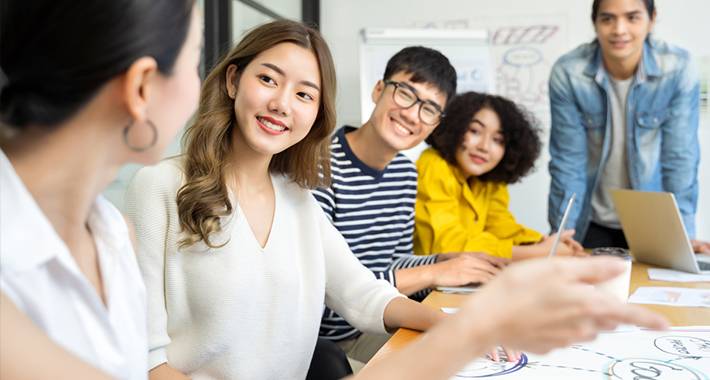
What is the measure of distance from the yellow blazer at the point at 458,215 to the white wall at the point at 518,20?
176cm

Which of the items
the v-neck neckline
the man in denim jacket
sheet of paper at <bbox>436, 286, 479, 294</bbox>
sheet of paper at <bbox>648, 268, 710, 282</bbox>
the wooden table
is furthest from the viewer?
the man in denim jacket

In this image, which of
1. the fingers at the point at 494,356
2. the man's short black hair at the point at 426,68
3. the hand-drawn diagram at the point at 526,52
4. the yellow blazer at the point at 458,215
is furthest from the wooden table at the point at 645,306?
the hand-drawn diagram at the point at 526,52

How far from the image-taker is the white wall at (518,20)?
12.5ft

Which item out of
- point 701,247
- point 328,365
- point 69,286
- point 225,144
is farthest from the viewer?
point 701,247

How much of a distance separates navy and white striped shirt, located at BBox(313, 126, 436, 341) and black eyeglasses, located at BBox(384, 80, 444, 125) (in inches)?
6.3

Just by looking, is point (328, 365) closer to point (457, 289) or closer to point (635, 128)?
point (457, 289)

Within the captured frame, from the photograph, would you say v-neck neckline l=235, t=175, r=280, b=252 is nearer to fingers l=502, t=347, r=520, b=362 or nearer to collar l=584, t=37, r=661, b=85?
fingers l=502, t=347, r=520, b=362

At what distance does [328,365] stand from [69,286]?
2.58 ft

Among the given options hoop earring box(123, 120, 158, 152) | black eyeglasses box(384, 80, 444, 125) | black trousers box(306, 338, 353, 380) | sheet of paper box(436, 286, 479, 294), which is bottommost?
black trousers box(306, 338, 353, 380)

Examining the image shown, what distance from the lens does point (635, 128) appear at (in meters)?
2.23

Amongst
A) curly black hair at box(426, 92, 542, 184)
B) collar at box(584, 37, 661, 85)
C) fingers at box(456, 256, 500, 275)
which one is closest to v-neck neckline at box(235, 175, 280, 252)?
fingers at box(456, 256, 500, 275)

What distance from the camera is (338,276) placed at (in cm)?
130

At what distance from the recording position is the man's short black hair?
1.81 m

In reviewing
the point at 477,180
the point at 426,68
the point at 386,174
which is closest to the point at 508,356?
the point at 386,174
